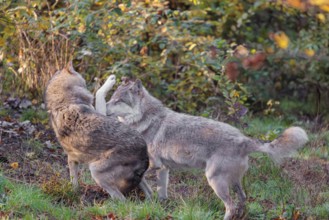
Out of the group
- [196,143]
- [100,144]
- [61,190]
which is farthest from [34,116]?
[196,143]

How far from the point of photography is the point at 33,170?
7523mm

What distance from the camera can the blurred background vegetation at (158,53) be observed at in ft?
31.5

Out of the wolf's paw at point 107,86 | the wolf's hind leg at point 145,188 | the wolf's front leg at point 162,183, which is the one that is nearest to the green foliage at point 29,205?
the wolf's hind leg at point 145,188

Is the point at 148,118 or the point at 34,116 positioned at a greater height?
the point at 148,118

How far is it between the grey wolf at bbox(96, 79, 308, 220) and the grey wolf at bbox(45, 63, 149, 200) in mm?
310

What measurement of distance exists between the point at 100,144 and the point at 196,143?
3.37ft

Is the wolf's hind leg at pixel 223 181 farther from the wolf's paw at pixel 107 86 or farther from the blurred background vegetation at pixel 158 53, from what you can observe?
the blurred background vegetation at pixel 158 53

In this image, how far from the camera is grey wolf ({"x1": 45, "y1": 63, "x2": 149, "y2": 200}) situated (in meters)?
6.60

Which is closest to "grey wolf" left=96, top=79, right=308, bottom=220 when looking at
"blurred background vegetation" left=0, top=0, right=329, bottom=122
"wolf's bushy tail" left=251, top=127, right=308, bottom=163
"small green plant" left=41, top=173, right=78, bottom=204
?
"wolf's bushy tail" left=251, top=127, right=308, bottom=163

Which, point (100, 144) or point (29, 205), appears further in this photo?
point (100, 144)

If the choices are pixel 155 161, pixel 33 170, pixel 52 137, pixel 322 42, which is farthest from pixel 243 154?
pixel 322 42

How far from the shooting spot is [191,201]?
6406 mm

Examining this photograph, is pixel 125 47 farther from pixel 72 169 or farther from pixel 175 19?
pixel 72 169

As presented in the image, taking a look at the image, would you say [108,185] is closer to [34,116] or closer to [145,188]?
[145,188]
